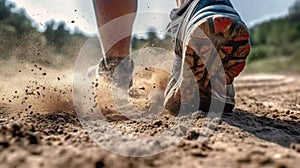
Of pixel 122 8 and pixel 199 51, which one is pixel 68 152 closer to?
pixel 199 51

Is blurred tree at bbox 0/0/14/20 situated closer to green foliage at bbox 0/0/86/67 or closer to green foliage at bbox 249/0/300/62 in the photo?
green foliage at bbox 0/0/86/67

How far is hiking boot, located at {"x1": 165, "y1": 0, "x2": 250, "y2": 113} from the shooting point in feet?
4.87

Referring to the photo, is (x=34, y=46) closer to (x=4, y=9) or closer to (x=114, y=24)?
(x=114, y=24)

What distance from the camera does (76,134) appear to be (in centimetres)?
129

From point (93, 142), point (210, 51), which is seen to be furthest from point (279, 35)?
point (93, 142)

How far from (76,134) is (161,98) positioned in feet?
2.32

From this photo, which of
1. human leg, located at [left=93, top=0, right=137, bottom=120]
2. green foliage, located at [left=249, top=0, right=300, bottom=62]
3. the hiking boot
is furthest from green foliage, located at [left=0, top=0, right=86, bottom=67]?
green foliage, located at [left=249, top=0, right=300, bottom=62]

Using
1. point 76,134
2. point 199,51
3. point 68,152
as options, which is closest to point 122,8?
point 199,51

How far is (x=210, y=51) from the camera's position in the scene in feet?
5.02

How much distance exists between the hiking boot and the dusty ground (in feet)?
0.37

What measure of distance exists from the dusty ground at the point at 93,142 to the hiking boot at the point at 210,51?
11cm

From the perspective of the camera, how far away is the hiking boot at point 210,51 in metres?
1.48

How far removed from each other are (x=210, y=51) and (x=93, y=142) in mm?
606

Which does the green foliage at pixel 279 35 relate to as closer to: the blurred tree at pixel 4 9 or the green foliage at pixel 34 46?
the blurred tree at pixel 4 9
